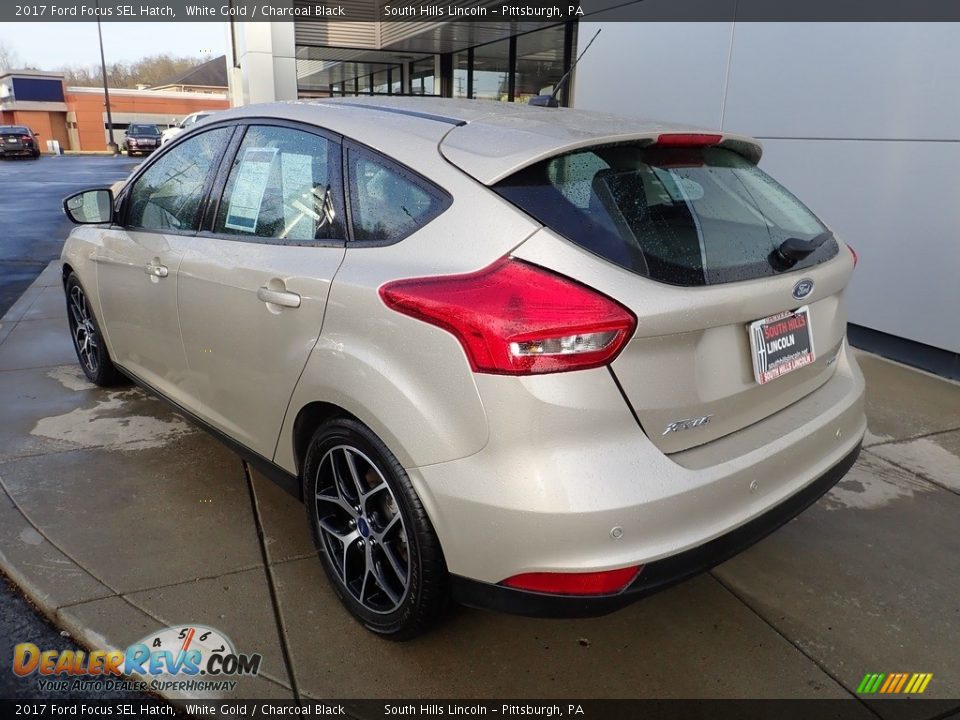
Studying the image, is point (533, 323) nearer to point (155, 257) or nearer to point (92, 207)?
point (155, 257)

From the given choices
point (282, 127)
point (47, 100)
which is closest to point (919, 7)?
point (282, 127)

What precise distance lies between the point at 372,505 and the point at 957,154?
4.77 meters

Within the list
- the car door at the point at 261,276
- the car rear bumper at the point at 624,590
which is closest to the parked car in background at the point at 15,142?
the car door at the point at 261,276

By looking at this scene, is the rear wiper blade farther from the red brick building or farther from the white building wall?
the red brick building

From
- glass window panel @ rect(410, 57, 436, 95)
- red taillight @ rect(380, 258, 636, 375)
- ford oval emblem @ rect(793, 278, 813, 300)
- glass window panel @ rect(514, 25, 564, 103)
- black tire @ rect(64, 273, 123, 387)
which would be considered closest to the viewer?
red taillight @ rect(380, 258, 636, 375)

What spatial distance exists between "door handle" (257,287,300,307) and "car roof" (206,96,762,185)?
559 mm

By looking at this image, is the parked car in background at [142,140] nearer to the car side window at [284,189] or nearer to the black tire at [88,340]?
the black tire at [88,340]

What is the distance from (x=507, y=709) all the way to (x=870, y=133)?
16.8ft

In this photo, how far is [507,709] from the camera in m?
2.22

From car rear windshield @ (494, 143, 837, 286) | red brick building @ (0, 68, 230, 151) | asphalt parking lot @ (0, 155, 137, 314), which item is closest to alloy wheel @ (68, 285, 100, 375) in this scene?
asphalt parking lot @ (0, 155, 137, 314)

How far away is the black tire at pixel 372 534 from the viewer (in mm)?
2131

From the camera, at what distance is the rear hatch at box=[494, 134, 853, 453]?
1.93 m

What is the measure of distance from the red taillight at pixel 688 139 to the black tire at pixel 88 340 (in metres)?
3.45

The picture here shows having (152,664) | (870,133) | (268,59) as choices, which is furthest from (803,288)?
(268,59)
